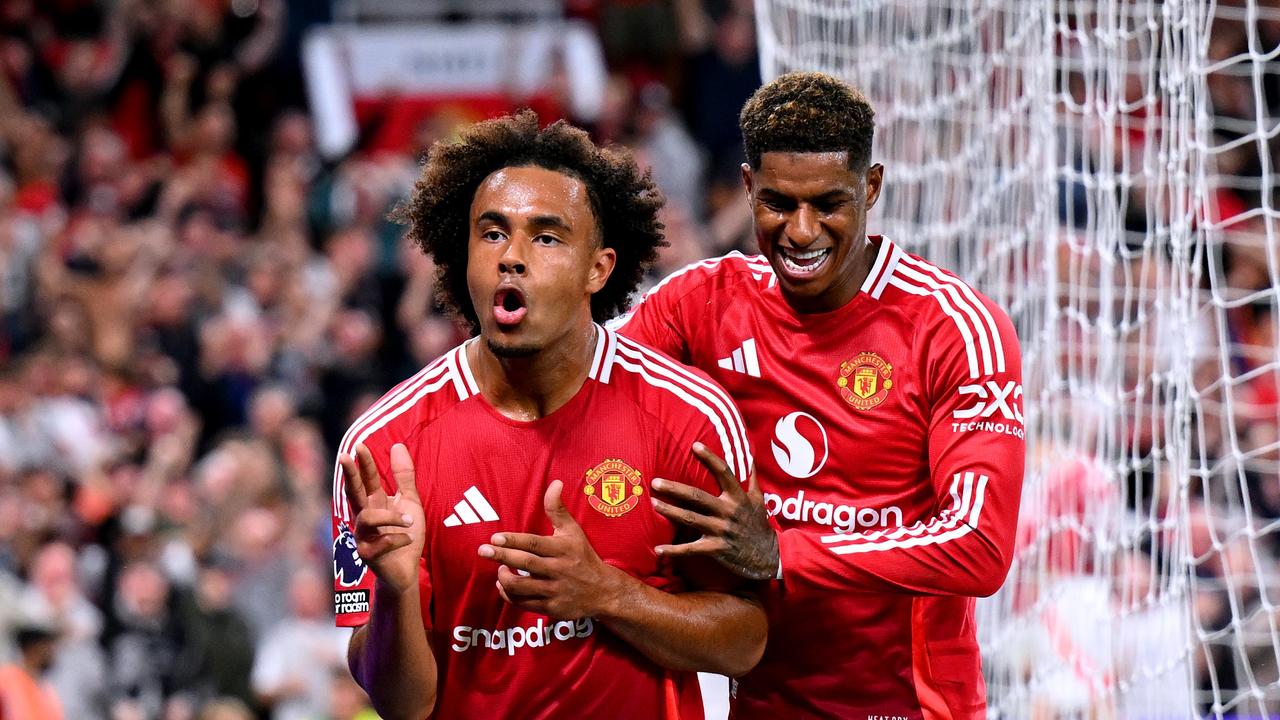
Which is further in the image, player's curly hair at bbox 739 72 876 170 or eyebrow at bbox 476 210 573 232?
player's curly hair at bbox 739 72 876 170

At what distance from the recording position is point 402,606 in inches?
133

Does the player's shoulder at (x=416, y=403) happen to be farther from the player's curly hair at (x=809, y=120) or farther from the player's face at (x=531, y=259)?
the player's curly hair at (x=809, y=120)

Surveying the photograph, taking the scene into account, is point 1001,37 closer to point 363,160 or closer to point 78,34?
point 363,160

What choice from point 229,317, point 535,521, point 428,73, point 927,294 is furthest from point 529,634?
point 428,73

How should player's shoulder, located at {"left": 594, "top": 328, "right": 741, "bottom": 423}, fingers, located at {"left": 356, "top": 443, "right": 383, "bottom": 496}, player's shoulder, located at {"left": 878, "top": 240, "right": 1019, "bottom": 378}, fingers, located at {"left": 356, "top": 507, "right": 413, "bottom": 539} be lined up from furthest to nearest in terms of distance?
1. player's shoulder, located at {"left": 878, "top": 240, "right": 1019, "bottom": 378}
2. player's shoulder, located at {"left": 594, "top": 328, "right": 741, "bottom": 423}
3. fingers, located at {"left": 356, "top": 443, "right": 383, "bottom": 496}
4. fingers, located at {"left": 356, "top": 507, "right": 413, "bottom": 539}

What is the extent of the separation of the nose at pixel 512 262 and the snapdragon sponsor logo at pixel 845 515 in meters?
0.88

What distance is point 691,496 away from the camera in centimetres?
355

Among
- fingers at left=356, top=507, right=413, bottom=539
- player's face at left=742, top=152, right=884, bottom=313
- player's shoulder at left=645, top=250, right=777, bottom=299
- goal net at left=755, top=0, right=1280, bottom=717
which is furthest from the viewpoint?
goal net at left=755, top=0, right=1280, bottom=717

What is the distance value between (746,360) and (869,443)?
0.36 metres

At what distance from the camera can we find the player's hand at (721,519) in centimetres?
355

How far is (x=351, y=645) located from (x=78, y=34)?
1002 centimetres

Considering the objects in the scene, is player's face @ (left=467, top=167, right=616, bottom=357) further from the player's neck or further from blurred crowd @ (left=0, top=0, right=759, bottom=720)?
blurred crowd @ (left=0, top=0, right=759, bottom=720)

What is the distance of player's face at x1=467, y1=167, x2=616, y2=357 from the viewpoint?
11.7 ft

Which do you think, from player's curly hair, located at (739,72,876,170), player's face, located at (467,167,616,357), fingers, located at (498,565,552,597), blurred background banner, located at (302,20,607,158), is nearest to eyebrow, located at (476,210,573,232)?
player's face, located at (467,167,616,357)
